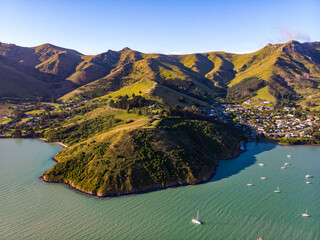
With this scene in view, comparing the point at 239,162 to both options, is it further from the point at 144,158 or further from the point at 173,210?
the point at 173,210

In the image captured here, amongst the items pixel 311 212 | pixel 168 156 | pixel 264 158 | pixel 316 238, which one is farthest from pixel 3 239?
pixel 264 158

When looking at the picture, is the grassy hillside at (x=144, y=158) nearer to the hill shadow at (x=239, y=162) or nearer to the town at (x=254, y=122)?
the hill shadow at (x=239, y=162)

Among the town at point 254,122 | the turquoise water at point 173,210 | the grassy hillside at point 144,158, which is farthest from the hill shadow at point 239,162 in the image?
the town at point 254,122

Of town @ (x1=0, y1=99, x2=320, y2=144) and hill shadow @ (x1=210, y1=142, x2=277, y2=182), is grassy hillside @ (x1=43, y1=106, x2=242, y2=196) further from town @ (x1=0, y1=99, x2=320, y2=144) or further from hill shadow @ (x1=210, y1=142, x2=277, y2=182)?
town @ (x1=0, y1=99, x2=320, y2=144)

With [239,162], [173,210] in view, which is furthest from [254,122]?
[173,210]

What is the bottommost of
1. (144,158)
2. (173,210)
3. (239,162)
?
(173,210)
